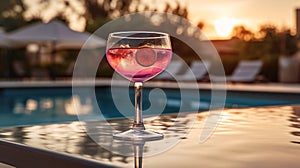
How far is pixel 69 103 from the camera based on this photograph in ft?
36.3

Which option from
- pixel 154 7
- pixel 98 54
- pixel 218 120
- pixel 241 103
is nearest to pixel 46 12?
pixel 98 54

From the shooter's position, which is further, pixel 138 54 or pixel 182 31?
pixel 182 31

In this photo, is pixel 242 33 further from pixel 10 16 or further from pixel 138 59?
pixel 138 59

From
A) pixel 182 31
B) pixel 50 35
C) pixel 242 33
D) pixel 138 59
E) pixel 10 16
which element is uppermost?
pixel 10 16

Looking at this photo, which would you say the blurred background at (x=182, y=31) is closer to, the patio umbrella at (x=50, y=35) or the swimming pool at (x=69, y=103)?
the patio umbrella at (x=50, y=35)

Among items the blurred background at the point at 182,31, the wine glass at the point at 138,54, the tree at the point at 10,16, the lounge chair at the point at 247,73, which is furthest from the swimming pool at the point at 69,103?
the tree at the point at 10,16

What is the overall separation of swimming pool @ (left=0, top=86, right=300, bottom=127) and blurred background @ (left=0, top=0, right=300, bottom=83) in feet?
9.16

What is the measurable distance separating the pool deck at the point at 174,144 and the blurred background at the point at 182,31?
13896 millimetres

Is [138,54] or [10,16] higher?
[10,16]

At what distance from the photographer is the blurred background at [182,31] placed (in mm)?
17203

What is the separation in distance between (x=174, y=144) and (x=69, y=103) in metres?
9.60

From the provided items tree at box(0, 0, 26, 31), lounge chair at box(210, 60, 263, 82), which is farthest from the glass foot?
tree at box(0, 0, 26, 31)

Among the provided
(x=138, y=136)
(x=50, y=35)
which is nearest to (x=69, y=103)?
(x=50, y=35)

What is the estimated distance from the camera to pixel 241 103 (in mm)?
10922
